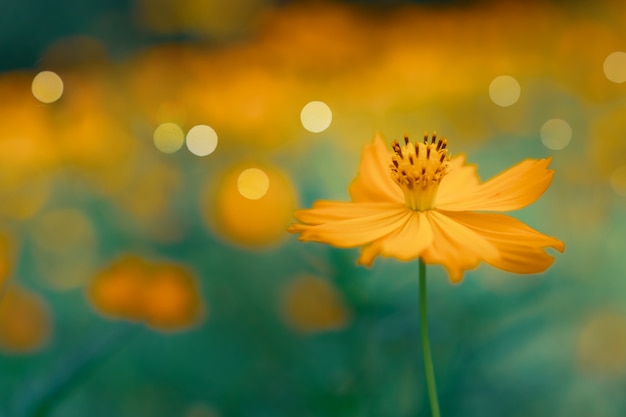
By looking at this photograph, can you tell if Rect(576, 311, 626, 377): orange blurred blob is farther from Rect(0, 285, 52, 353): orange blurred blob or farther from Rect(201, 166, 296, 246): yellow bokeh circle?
Rect(0, 285, 52, 353): orange blurred blob

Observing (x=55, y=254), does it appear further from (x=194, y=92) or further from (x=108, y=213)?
(x=194, y=92)

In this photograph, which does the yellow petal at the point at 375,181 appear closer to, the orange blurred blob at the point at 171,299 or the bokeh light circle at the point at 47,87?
the orange blurred blob at the point at 171,299

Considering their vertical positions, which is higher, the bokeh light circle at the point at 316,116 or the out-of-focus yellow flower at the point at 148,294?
the bokeh light circle at the point at 316,116

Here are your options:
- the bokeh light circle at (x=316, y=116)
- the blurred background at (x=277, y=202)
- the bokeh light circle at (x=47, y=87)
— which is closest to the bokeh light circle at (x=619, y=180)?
the blurred background at (x=277, y=202)

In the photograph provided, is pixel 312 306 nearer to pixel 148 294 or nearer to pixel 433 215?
pixel 148 294

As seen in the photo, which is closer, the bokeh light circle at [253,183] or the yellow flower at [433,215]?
the yellow flower at [433,215]
